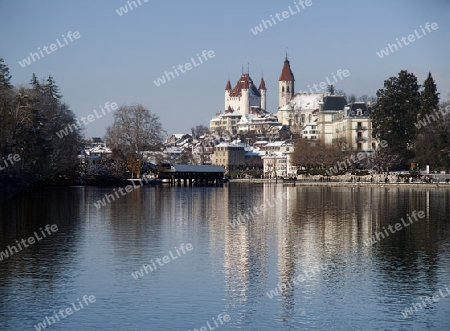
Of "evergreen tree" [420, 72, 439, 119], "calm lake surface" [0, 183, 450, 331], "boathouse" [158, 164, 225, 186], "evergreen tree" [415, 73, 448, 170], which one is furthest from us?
"boathouse" [158, 164, 225, 186]

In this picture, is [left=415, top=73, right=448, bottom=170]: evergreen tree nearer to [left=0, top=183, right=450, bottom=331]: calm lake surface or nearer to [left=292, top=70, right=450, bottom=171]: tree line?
[left=292, top=70, right=450, bottom=171]: tree line

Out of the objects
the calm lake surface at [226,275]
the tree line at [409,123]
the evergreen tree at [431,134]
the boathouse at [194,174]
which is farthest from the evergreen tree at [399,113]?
the calm lake surface at [226,275]

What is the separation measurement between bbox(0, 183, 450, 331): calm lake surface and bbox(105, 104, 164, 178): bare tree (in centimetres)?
6124

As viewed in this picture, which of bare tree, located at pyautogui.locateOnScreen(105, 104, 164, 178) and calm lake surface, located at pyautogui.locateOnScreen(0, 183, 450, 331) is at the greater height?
bare tree, located at pyautogui.locateOnScreen(105, 104, 164, 178)

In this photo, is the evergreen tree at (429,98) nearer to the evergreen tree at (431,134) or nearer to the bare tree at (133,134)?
the evergreen tree at (431,134)

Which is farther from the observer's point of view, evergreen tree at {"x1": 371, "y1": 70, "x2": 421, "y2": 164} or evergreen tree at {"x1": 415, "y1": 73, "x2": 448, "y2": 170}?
evergreen tree at {"x1": 371, "y1": 70, "x2": 421, "y2": 164}

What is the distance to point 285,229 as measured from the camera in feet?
107

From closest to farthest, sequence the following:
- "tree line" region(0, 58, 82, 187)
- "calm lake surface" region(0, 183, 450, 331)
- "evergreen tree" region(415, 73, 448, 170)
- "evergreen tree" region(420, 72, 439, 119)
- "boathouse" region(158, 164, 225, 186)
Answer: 1. "calm lake surface" region(0, 183, 450, 331)
2. "tree line" region(0, 58, 82, 187)
3. "evergreen tree" region(415, 73, 448, 170)
4. "evergreen tree" region(420, 72, 439, 119)
5. "boathouse" region(158, 164, 225, 186)

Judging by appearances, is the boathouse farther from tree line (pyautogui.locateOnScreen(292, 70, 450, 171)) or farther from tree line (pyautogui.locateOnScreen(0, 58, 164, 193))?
tree line (pyautogui.locateOnScreen(292, 70, 450, 171))

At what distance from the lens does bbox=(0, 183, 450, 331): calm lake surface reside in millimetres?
16578

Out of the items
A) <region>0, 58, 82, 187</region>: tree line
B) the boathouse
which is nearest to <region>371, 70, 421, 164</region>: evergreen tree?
the boathouse

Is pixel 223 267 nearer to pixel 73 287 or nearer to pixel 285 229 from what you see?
pixel 73 287

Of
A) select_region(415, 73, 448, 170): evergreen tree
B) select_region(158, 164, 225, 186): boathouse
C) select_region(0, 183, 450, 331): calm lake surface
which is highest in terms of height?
select_region(415, 73, 448, 170): evergreen tree

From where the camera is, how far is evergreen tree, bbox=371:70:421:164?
96.4 m
